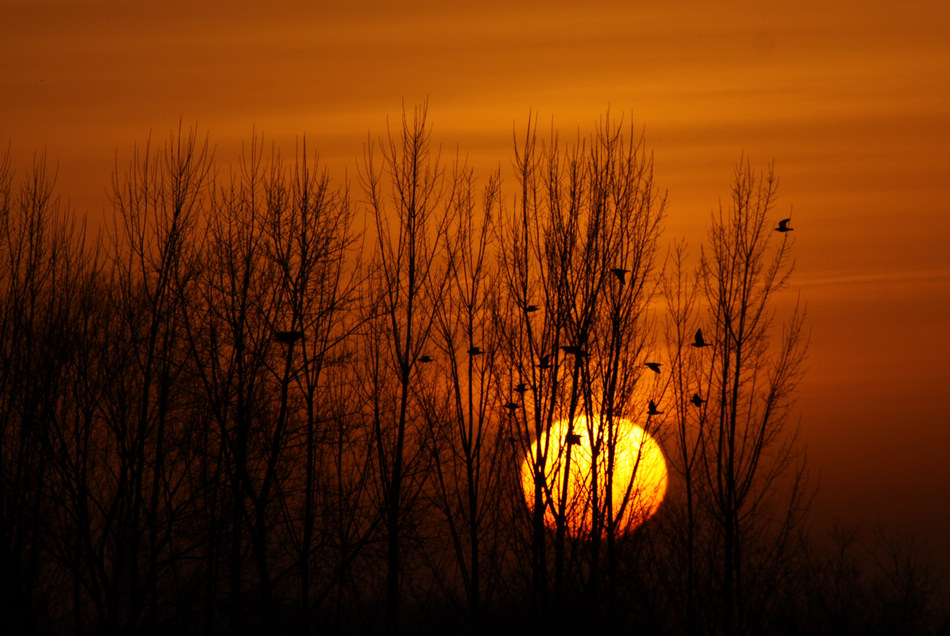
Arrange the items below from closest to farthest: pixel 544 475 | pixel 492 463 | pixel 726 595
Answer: pixel 544 475 → pixel 492 463 → pixel 726 595

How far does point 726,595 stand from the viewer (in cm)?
1730

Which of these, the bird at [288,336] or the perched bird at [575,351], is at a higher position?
the bird at [288,336]

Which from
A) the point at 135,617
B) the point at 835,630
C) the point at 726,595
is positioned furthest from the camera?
the point at 835,630

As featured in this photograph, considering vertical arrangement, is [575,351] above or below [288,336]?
below

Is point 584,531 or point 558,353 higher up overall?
point 558,353

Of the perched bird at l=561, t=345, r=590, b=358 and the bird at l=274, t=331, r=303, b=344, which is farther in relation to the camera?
the perched bird at l=561, t=345, r=590, b=358

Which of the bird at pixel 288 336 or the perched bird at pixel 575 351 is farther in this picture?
the perched bird at pixel 575 351

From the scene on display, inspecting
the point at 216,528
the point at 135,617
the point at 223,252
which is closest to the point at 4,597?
the point at 135,617

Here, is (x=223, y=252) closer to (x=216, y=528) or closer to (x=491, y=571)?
(x=216, y=528)

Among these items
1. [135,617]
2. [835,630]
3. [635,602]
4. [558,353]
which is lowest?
[835,630]

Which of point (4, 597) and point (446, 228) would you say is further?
point (446, 228)

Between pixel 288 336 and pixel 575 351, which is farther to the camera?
pixel 575 351

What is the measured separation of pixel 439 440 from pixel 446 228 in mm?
3403

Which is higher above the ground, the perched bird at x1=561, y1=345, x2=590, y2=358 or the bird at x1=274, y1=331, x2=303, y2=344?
the bird at x1=274, y1=331, x2=303, y2=344
